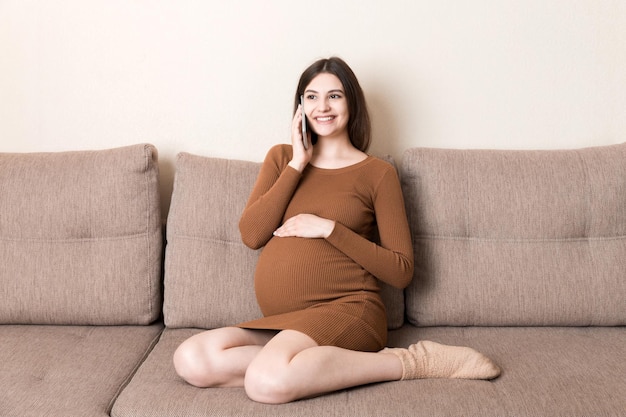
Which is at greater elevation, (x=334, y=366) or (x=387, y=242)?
(x=387, y=242)

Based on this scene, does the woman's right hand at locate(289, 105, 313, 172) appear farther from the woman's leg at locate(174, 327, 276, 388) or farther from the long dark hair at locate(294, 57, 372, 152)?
the woman's leg at locate(174, 327, 276, 388)

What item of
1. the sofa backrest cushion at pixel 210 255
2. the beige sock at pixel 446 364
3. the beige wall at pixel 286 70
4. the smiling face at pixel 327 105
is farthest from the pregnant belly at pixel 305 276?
the beige wall at pixel 286 70

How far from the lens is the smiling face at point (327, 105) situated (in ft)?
6.67

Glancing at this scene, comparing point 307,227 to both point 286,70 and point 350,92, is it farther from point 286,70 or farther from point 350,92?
point 286,70

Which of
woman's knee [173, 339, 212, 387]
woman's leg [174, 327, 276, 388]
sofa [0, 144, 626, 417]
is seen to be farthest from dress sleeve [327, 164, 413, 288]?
woman's knee [173, 339, 212, 387]

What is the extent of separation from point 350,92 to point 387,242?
0.51m

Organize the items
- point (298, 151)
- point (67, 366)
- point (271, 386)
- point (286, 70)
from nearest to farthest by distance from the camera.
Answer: point (271, 386) < point (67, 366) < point (298, 151) < point (286, 70)

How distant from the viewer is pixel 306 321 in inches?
68.6

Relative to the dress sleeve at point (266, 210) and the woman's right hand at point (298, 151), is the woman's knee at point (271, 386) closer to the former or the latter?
the dress sleeve at point (266, 210)

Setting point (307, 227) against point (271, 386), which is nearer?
point (271, 386)

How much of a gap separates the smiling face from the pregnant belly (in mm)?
390

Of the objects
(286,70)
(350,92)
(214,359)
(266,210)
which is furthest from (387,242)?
(286,70)

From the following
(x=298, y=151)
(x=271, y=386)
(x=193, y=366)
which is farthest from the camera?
(x=298, y=151)

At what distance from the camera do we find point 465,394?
Answer: 62.1 inches
